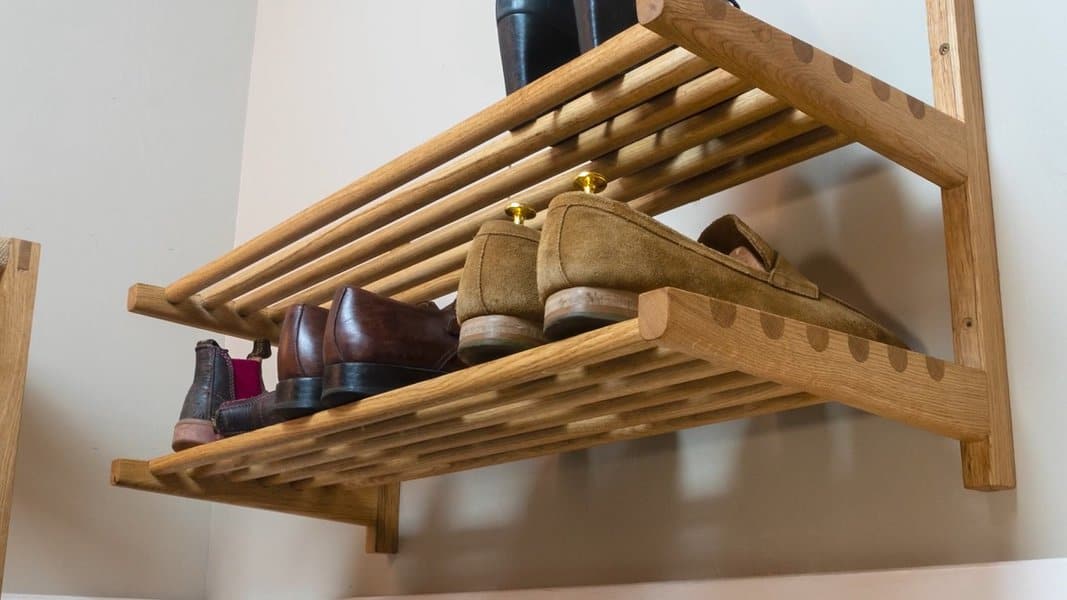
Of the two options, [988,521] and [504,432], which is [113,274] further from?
[988,521]

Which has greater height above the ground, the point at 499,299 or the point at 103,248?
the point at 103,248

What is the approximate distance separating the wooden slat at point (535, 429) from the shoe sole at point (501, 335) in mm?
66

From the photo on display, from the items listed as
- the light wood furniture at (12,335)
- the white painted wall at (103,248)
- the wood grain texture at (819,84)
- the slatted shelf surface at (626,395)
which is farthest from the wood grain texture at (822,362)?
the white painted wall at (103,248)

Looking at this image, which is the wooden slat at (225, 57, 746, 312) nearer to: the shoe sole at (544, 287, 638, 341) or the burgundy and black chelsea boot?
the burgundy and black chelsea boot

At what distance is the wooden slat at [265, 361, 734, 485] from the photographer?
769mm

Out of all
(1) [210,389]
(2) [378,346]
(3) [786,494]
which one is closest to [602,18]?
(2) [378,346]

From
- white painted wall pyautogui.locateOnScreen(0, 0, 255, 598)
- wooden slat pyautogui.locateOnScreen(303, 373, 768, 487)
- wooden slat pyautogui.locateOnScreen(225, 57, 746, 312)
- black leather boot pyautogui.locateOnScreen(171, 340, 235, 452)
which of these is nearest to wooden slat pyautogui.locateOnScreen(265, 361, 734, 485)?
wooden slat pyautogui.locateOnScreen(303, 373, 768, 487)

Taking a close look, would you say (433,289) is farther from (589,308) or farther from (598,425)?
(589,308)

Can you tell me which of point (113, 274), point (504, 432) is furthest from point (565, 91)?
point (113, 274)

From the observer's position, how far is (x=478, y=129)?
3.04ft

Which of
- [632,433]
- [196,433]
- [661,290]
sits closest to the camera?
[661,290]

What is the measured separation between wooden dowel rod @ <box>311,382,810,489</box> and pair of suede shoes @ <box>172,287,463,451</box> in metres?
0.11

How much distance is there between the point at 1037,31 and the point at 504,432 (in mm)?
557

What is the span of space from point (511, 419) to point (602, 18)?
34 cm
